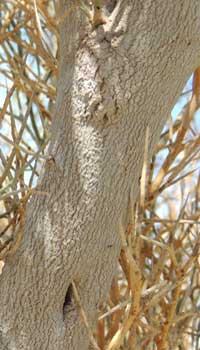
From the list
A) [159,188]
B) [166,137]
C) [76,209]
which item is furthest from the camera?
[166,137]

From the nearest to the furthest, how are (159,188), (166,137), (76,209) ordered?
(76,209)
(159,188)
(166,137)

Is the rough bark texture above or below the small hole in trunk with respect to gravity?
above

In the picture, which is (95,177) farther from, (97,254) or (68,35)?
(68,35)

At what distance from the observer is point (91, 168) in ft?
2.95

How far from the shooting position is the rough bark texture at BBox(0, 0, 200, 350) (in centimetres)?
89

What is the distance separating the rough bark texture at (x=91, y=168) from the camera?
0.89 m

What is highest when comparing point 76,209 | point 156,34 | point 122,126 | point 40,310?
point 156,34

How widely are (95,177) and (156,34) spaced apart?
20 centimetres

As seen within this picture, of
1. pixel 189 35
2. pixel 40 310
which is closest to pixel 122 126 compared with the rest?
pixel 189 35

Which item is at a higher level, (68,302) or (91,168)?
(91,168)

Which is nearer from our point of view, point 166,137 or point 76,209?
point 76,209

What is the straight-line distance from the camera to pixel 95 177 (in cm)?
90

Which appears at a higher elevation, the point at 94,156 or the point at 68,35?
the point at 68,35

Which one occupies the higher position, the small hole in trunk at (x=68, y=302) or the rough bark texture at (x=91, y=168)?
the rough bark texture at (x=91, y=168)
